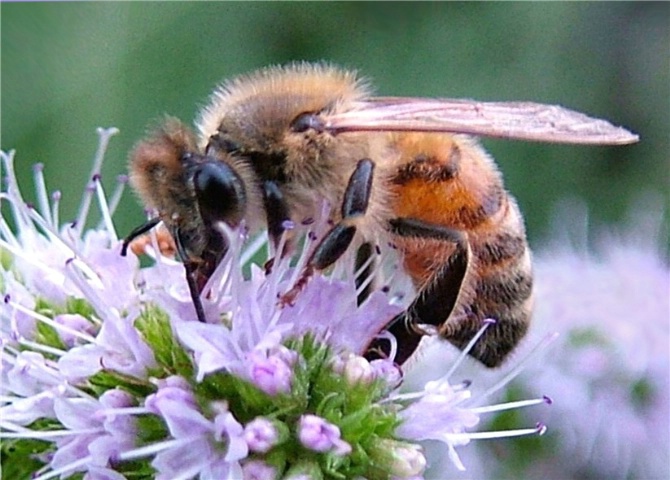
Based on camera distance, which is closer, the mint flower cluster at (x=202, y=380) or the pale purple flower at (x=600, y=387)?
the mint flower cluster at (x=202, y=380)

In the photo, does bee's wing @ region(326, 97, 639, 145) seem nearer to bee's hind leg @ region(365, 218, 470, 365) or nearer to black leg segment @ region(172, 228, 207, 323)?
bee's hind leg @ region(365, 218, 470, 365)

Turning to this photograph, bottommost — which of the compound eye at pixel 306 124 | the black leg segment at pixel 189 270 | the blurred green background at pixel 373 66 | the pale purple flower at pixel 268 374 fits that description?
the blurred green background at pixel 373 66

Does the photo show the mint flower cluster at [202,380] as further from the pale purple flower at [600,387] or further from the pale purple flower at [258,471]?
the pale purple flower at [600,387]

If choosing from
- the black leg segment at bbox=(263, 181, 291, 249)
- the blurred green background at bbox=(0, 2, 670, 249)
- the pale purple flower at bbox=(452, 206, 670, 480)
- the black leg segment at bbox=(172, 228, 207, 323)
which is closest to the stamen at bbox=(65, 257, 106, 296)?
the black leg segment at bbox=(172, 228, 207, 323)

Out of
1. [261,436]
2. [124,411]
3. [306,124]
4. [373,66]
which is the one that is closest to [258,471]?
[261,436]

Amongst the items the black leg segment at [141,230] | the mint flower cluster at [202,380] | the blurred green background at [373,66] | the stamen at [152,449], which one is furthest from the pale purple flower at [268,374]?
the blurred green background at [373,66]

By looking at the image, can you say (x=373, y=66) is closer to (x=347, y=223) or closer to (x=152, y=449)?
(x=347, y=223)

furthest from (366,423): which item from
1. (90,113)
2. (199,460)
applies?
(90,113)
